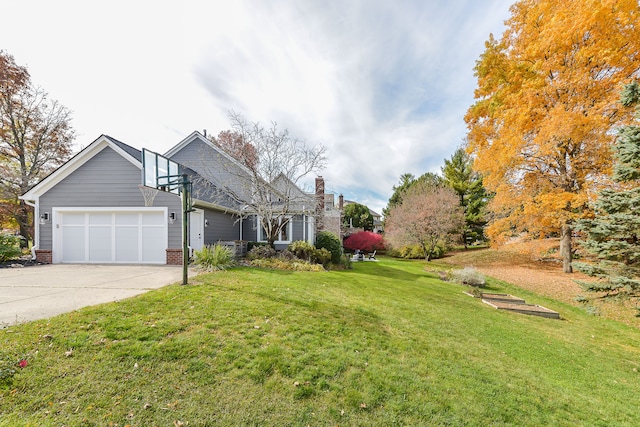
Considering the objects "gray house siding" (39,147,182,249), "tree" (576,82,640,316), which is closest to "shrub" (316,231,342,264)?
"gray house siding" (39,147,182,249)

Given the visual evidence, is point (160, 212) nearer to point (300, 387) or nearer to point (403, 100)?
point (300, 387)

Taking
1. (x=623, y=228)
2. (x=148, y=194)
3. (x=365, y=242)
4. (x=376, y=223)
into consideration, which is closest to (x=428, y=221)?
(x=365, y=242)

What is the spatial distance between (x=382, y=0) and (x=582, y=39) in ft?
30.6

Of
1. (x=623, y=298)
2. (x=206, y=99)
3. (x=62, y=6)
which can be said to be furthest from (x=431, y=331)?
(x=206, y=99)

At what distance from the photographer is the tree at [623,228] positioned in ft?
21.6

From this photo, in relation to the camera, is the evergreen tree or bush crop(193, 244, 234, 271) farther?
the evergreen tree

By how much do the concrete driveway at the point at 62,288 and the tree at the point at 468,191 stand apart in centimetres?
2693

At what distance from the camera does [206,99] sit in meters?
12.6

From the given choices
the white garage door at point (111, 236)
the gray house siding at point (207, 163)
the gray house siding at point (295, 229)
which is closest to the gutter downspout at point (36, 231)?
the white garage door at point (111, 236)

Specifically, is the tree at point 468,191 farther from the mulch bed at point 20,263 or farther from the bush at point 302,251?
the mulch bed at point 20,263

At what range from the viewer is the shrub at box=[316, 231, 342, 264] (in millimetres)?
14531

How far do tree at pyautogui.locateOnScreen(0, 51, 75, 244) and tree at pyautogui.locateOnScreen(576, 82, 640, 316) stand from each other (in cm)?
2751

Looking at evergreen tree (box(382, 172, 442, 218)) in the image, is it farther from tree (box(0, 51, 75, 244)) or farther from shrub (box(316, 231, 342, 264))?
tree (box(0, 51, 75, 244))

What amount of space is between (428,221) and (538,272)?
327 inches
